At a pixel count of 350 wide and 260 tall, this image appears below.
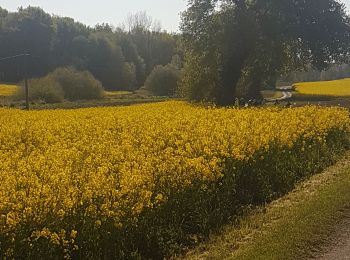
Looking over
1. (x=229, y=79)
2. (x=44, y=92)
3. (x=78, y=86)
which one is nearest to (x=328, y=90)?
(x=229, y=79)

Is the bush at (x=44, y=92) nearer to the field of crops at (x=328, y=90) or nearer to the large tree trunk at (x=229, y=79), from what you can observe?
the large tree trunk at (x=229, y=79)

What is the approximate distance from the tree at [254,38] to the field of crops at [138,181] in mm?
18336

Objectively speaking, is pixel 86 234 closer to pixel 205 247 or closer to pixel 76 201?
pixel 76 201

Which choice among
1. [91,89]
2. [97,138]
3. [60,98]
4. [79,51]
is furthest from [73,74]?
[97,138]

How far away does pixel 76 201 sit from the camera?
704 centimetres

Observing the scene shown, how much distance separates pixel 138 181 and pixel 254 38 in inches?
1033

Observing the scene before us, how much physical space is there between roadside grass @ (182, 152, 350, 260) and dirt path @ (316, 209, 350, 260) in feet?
0.35

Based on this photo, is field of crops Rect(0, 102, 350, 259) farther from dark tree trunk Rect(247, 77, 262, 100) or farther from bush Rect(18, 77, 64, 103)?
bush Rect(18, 77, 64, 103)

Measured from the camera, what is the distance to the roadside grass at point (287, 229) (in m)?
7.25

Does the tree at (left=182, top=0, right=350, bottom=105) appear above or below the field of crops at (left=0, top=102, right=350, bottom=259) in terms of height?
above

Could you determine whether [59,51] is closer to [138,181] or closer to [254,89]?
[254,89]

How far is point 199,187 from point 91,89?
165 ft

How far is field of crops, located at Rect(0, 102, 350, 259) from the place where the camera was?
21.7ft

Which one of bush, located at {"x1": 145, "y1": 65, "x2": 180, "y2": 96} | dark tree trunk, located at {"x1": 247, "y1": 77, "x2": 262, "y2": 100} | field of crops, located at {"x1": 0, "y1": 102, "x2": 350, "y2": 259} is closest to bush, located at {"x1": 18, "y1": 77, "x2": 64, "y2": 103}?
bush, located at {"x1": 145, "y1": 65, "x2": 180, "y2": 96}
